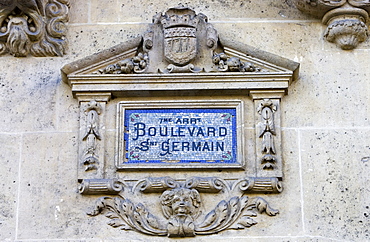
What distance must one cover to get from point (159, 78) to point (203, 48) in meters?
0.46

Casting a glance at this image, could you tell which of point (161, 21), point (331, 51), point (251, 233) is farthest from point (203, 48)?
point (251, 233)

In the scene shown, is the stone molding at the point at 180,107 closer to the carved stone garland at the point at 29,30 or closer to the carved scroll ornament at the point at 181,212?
the carved scroll ornament at the point at 181,212

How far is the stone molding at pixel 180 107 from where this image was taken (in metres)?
7.95

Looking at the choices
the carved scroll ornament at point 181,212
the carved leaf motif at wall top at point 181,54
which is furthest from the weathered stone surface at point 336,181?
the carved leaf motif at wall top at point 181,54

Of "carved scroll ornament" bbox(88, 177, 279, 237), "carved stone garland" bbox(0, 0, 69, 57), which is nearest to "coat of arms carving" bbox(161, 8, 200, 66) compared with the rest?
"carved stone garland" bbox(0, 0, 69, 57)

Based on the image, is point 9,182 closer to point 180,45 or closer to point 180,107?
point 180,107

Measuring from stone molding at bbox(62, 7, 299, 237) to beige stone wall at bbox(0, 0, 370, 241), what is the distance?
10 cm

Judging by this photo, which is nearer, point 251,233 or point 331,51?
point 251,233

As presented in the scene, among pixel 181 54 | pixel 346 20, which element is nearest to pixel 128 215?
pixel 181 54

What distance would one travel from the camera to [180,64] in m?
8.42

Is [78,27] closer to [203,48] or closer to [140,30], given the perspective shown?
[140,30]

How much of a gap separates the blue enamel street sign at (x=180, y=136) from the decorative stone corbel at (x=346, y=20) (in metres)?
1.04

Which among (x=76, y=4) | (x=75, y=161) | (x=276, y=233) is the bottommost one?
(x=276, y=233)

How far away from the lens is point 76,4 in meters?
8.90
